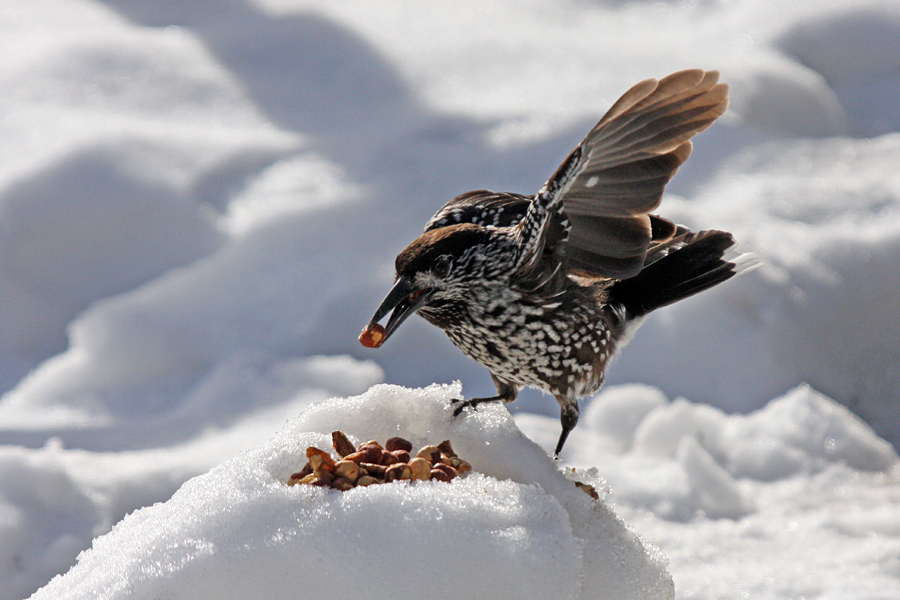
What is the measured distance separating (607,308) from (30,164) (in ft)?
8.27

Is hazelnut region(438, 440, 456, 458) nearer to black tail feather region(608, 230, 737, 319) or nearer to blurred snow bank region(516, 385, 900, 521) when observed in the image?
black tail feather region(608, 230, 737, 319)

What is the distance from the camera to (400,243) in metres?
3.52

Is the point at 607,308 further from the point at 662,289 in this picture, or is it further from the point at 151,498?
the point at 151,498

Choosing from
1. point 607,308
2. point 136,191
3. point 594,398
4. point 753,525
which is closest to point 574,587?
point 607,308

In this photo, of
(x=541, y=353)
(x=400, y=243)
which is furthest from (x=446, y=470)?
(x=400, y=243)

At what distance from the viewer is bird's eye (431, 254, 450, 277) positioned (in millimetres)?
1746

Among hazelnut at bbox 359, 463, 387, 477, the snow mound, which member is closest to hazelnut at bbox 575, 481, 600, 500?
the snow mound

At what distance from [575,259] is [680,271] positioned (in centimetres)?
Answer: 48

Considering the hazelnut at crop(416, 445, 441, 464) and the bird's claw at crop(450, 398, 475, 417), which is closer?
the hazelnut at crop(416, 445, 441, 464)

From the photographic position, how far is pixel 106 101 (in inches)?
151

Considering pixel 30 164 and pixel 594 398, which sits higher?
pixel 30 164

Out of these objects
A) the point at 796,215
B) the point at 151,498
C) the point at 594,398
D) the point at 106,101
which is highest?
the point at 106,101

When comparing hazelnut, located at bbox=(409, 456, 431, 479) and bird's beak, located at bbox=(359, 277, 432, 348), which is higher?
bird's beak, located at bbox=(359, 277, 432, 348)

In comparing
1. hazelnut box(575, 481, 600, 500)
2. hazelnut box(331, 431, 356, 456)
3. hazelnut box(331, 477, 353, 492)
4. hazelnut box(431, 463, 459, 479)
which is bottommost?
hazelnut box(575, 481, 600, 500)
